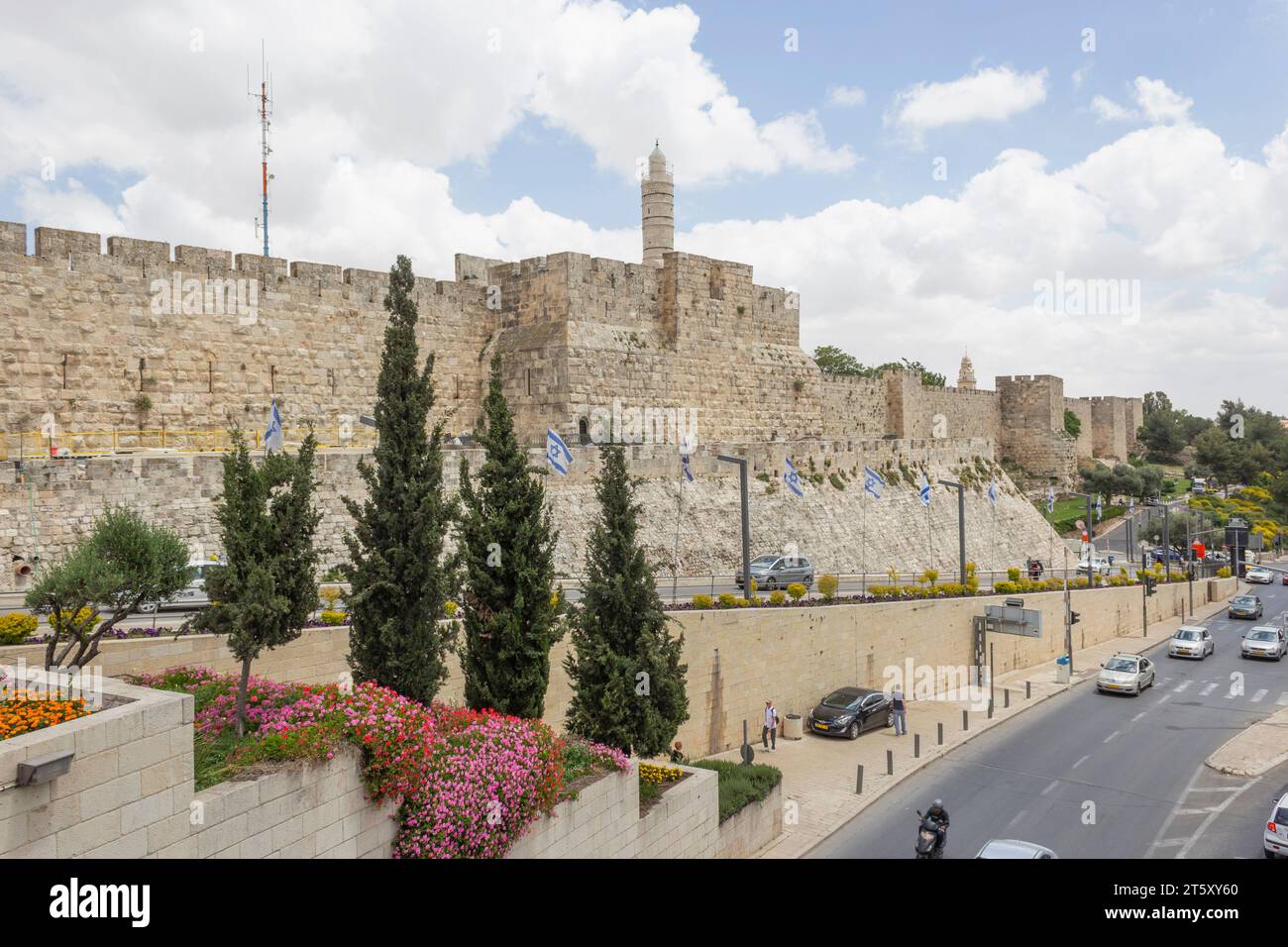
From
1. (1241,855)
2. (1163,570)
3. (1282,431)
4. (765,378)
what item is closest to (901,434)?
(1163,570)

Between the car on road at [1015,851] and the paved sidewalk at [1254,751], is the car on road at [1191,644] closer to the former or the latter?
the paved sidewalk at [1254,751]

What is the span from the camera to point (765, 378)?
33594 mm

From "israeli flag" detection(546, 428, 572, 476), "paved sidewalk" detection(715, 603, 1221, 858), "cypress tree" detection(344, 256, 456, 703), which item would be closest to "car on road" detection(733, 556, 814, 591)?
"paved sidewalk" detection(715, 603, 1221, 858)

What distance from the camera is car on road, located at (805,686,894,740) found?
19.9 metres

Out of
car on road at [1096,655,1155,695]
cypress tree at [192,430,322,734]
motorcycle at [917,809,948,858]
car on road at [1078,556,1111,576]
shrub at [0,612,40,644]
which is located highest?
cypress tree at [192,430,322,734]

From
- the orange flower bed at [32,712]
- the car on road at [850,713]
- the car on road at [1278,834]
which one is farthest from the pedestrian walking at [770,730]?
the orange flower bed at [32,712]

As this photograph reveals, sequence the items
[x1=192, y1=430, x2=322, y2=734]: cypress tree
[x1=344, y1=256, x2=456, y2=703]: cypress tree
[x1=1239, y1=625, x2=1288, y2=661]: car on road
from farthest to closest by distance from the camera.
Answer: [x1=1239, y1=625, x2=1288, y2=661]: car on road < [x1=344, y1=256, x2=456, y2=703]: cypress tree < [x1=192, y1=430, x2=322, y2=734]: cypress tree

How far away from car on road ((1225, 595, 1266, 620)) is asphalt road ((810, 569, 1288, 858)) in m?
14.3

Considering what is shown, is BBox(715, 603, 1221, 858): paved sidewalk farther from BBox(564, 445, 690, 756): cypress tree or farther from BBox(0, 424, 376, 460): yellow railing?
BBox(0, 424, 376, 460): yellow railing

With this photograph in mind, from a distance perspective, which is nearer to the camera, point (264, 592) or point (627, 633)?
point (264, 592)

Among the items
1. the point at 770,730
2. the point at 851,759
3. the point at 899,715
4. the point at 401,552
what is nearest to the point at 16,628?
the point at 401,552

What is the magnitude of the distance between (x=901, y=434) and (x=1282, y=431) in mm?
59637

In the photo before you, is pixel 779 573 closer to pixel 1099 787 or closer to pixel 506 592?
pixel 1099 787
